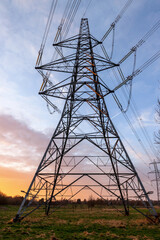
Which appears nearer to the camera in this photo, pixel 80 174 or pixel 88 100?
pixel 80 174

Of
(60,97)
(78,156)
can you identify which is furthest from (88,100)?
(78,156)

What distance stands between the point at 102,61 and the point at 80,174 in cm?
946

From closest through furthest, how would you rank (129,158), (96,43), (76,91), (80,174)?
(129,158) < (80,174) < (76,91) < (96,43)

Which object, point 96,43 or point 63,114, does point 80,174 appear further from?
point 96,43

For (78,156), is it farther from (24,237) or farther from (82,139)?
(24,237)

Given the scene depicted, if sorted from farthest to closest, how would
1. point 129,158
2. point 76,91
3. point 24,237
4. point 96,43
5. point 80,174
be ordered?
point 96,43, point 76,91, point 80,174, point 129,158, point 24,237

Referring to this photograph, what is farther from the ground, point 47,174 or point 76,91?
point 76,91

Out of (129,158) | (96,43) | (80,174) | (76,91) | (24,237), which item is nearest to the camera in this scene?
(24,237)

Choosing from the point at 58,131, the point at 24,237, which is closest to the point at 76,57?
the point at 58,131

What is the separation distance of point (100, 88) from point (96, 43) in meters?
4.74

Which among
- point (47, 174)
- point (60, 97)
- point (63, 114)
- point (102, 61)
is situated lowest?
point (47, 174)

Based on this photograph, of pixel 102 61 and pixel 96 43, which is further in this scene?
pixel 96 43

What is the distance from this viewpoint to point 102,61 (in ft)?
53.9

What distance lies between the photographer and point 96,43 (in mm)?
18688
